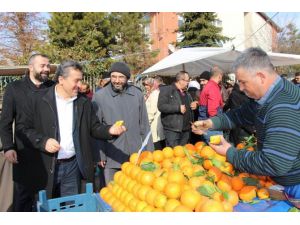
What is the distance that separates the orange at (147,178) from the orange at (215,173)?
0.41 meters

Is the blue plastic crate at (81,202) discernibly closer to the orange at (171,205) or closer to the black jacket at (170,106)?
the orange at (171,205)

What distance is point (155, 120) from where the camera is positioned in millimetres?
6266

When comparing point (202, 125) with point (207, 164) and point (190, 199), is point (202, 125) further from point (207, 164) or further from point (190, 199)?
point (190, 199)

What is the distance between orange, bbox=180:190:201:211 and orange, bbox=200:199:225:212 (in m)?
0.07

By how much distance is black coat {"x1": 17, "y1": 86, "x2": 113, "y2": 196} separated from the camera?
10.2ft

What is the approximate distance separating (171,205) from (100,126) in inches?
61.2

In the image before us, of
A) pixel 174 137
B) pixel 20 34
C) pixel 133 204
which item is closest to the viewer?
pixel 133 204

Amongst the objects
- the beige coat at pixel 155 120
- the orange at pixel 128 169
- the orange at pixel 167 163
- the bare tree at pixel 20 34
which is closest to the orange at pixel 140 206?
the orange at pixel 128 169

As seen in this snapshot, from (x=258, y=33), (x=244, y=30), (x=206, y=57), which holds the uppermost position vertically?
(x=244, y=30)

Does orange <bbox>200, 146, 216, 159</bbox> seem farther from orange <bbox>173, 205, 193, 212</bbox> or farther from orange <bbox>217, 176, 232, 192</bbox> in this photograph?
orange <bbox>173, 205, 193, 212</bbox>

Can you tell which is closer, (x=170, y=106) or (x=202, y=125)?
(x=202, y=125)

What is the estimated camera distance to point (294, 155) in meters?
1.79

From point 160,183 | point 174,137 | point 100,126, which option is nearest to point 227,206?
point 160,183

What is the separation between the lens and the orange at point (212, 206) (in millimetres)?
1793
